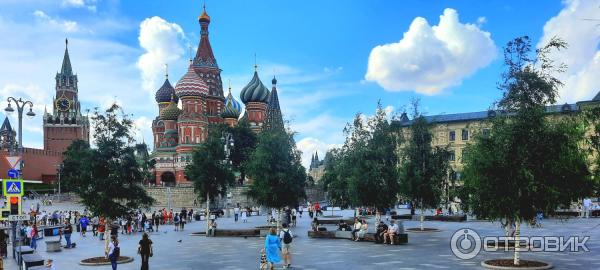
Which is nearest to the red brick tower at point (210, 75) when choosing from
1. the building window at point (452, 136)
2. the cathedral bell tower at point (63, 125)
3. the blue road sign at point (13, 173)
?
the building window at point (452, 136)

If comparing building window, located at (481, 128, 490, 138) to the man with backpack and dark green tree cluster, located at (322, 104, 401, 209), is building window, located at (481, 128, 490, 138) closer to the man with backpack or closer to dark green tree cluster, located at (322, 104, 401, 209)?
the man with backpack

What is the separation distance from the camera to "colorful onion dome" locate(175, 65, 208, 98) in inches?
3782

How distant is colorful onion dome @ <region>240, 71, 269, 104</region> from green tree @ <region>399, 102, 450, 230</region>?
240ft

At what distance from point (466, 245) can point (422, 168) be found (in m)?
10.5

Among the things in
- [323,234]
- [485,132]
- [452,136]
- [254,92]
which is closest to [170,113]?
[254,92]

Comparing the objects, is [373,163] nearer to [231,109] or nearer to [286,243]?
[286,243]

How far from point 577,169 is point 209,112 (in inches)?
3630

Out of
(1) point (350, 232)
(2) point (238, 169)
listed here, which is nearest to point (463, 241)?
(1) point (350, 232)

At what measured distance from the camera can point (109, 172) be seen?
22172 millimetres

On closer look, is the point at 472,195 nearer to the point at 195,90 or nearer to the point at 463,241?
the point at 463,241

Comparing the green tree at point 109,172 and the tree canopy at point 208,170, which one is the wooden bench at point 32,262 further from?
the tree canopy at point 208,170

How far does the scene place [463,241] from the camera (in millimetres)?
25375

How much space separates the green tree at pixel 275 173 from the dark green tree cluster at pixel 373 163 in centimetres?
354

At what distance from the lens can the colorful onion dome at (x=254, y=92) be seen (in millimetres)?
105562
